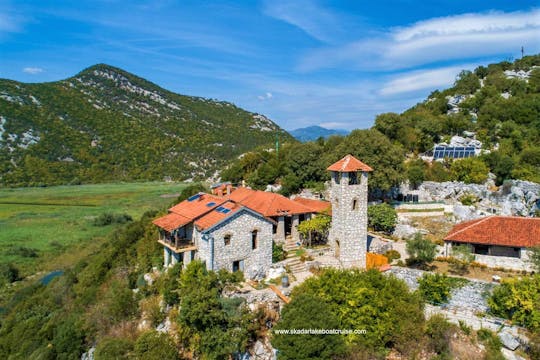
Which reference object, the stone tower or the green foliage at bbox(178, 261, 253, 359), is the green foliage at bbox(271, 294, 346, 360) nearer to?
the green foliage at bbox(178, 261, 253, 359)

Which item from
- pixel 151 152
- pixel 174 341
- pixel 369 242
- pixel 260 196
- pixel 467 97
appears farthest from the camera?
pixel 151 152

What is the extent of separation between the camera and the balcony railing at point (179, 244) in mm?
23219

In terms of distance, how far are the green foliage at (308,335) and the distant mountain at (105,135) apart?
7981cm

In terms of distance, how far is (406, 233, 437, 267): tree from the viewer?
22.0 m

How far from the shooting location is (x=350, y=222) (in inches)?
916

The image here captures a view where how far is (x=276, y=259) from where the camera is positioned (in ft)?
80.0

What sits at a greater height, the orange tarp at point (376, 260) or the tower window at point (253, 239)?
the tower window at point (253, 239)

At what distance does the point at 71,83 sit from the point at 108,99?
58.1 ft

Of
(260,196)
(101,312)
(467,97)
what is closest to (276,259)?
(260,196)

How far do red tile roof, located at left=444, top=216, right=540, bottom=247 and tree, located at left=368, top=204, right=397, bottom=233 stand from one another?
18.2ft

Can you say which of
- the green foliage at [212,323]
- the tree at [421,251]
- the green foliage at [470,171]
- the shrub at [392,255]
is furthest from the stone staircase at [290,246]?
the green foliage at [470,171]

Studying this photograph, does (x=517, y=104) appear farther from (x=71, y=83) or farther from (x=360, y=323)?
(x=71, y=83)

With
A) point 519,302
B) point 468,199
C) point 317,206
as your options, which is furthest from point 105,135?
point 519,302

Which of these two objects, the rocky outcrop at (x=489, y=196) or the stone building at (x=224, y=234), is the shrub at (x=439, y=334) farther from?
the rocky outcrop at (x=489, y=196)
